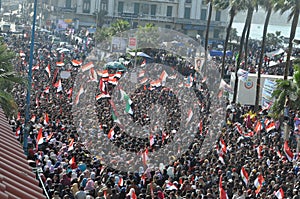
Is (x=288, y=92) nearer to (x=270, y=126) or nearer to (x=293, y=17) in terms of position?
(x=270, y=126)

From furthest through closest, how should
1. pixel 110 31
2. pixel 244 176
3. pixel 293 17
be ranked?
pixel 110 31 < pixel 293 17 < pixel 244 176

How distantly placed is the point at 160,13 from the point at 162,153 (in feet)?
263

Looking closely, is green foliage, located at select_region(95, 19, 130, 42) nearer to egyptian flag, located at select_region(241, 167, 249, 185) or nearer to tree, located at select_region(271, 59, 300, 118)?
tree, located at select_region(271, 59, 300, 118)

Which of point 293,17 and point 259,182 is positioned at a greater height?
point 293,17

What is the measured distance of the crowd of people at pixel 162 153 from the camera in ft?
62.0

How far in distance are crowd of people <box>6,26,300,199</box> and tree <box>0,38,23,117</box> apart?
3.71 feet

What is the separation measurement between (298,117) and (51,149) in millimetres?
14434

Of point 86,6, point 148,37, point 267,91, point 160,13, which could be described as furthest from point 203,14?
point 267,91

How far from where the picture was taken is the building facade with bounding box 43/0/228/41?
102 meters

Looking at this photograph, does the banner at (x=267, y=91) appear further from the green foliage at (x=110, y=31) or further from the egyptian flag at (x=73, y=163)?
the green foliage at (x=110, y=31)

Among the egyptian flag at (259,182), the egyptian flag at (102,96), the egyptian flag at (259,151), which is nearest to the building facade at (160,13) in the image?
the egyptian flag at (102,96)

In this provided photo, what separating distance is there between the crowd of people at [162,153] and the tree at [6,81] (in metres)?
1.13

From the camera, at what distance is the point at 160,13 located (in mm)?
103250

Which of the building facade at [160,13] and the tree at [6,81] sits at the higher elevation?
the tree at [6,81]
